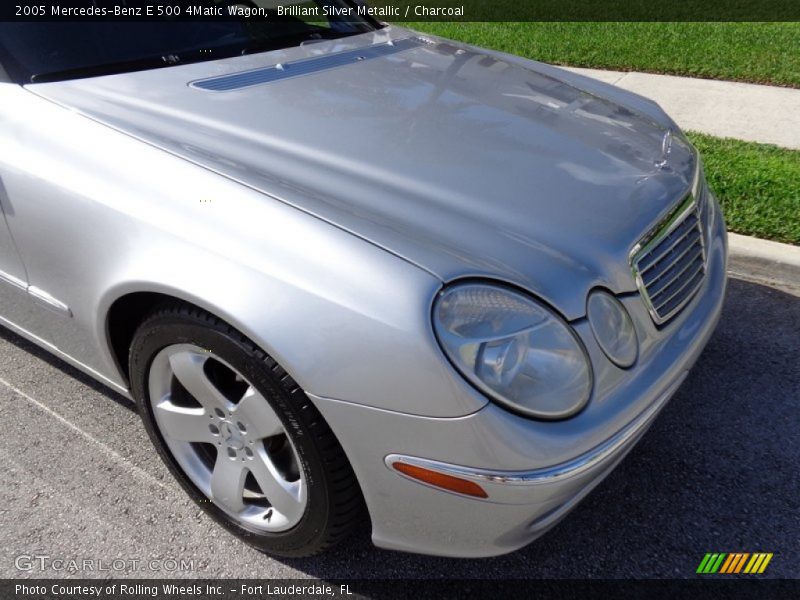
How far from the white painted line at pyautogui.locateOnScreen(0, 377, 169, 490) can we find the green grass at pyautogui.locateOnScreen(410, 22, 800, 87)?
5.41 metres

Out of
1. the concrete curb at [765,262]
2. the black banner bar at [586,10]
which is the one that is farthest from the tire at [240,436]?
the black banner bar at [586,10]

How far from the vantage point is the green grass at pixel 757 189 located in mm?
3775

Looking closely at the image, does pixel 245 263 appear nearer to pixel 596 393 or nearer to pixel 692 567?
pixel 596 393

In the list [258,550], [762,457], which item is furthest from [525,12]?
[258,550]

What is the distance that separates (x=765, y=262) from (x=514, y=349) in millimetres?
2444

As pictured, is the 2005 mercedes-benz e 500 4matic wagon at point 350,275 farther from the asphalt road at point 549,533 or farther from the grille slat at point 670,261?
the asphalt road at point 549,533

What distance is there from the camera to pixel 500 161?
7.33 ft

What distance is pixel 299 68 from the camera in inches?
109

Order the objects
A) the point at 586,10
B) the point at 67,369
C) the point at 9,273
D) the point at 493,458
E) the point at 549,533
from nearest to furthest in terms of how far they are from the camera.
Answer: the point at 493,458, the point at 549,533, the point at 9,273, the point at 67,369, the point at 586,10

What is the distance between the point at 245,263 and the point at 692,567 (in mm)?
1518

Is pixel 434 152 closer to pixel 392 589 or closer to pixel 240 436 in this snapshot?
pixel 240 436

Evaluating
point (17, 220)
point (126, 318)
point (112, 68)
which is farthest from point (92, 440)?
point (112, 68)

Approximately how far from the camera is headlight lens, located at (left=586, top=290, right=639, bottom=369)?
1843 mm

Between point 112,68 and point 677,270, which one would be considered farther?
point 112,68
